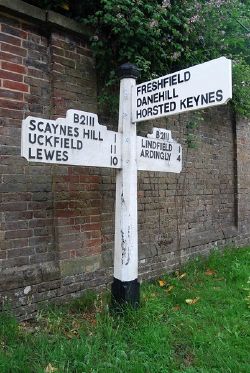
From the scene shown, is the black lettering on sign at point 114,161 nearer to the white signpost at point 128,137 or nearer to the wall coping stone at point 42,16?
the white signpost at point 128,137

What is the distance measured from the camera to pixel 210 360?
2682mm

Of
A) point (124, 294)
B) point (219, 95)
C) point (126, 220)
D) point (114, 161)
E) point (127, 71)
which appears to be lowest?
point (124, 294)

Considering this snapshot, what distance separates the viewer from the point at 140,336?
9.54 feet

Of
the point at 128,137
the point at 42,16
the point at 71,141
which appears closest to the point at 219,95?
the point at 128,137

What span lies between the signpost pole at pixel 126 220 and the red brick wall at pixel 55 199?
65 centimetres

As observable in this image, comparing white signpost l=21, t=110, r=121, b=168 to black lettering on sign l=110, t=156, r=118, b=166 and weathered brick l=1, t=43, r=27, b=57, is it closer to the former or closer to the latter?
black lettering on sign l=110, t=156, r=118, b=166

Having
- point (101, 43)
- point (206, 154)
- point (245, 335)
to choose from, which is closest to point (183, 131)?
point (206, 154)

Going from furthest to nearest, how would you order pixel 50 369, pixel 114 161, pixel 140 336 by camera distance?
pixel 114 161, pixel 140 336, pixel 50 369

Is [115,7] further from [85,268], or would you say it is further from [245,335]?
[245,335]

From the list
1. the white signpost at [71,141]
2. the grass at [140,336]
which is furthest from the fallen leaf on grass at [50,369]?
the white signpost at [71,141]

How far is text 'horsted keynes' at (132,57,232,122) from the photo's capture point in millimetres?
2786

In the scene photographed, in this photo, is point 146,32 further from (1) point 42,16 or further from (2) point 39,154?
(2) point 39,154

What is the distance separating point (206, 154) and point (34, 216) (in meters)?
3.32

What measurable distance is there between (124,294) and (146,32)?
8.35ft
